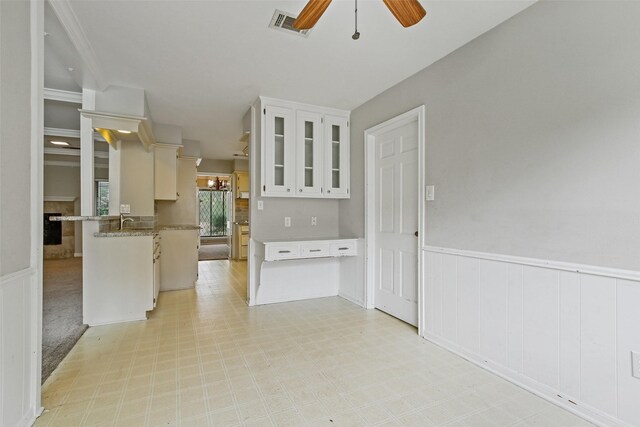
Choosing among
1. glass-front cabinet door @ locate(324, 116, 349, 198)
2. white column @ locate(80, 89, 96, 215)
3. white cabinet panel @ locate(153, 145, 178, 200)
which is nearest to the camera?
white column @ locate(80, 89, 96, 215)

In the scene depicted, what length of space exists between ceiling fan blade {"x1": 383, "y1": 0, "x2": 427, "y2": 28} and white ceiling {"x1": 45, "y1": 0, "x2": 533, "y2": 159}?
0.50 meters

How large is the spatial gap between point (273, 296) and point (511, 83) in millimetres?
3238

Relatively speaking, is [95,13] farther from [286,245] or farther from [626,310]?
[626,310]

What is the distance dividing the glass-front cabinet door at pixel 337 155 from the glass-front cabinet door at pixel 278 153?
1.72ft

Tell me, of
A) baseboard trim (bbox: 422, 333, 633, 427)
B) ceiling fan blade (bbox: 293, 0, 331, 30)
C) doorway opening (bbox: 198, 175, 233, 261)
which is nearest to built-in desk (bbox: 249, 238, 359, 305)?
baseboard trim (bbox: 422, 333, 633, 427)

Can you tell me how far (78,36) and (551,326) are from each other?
389 cm

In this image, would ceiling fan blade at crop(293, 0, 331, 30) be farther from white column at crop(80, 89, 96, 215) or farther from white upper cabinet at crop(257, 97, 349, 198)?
white column at crop(80, 89, 96, 215)

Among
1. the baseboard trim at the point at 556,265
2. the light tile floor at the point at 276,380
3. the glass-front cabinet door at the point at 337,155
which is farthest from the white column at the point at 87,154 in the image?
the baseboard trim at the point at 556,265

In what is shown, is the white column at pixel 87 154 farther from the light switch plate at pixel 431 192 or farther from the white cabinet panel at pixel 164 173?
the light switch plate at pixel 431 192

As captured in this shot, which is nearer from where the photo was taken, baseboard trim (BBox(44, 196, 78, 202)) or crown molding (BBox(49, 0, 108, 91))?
crown molding (BBox(49, 0, 108, 91))

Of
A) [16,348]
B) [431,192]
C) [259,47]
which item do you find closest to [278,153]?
[259,47]

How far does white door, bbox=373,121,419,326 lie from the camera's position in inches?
121

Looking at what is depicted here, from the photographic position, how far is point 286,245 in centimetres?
343

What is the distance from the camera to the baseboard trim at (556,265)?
62.5 inches
